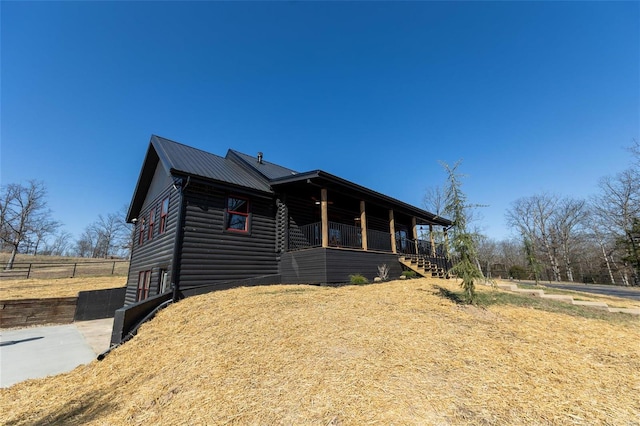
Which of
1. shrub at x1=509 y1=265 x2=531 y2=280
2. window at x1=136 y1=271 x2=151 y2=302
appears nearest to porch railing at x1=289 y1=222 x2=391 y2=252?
window at x1=136 y1=271 x2=151 y2=302

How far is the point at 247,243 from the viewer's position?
1084 centimetres

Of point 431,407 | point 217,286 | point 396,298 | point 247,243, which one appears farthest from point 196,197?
point 431,407

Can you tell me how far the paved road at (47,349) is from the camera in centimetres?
608

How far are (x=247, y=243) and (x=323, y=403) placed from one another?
27.7 feet

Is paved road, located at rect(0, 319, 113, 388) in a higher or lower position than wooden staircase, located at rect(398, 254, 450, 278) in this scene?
lower

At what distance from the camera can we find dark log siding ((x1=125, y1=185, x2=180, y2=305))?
9.71 meters

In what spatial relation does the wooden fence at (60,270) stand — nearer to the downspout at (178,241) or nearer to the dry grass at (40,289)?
the dry grass at (40,289)

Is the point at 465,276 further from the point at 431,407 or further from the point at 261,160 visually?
the point at 261,160

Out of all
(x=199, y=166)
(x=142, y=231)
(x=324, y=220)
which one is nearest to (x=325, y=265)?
(x=324, y=220)

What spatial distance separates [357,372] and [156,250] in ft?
33.9

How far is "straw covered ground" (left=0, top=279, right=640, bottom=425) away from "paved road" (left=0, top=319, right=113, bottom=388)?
1.00m

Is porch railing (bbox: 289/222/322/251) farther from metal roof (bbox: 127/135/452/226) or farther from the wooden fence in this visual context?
the wooden fence

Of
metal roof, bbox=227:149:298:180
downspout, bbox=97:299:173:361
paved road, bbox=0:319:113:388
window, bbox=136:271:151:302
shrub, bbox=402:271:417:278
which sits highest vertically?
metal roof, bbox=227:149:298:180

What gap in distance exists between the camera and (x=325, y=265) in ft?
33.4
